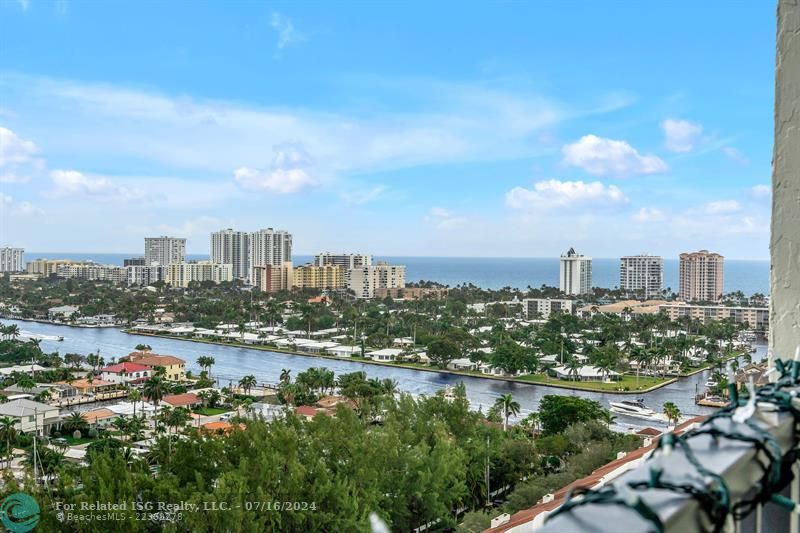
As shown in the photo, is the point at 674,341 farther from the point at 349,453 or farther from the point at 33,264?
the point at 33,264

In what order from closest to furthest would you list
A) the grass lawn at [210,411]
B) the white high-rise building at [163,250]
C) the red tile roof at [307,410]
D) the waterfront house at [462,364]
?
the red tile roof at [307,410] → the grass lawn at [210,411] → the waterfront house at [462,364] → the white high-rise building at [163,250]

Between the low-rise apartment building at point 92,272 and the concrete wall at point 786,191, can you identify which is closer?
the concrete wall at point 786,191

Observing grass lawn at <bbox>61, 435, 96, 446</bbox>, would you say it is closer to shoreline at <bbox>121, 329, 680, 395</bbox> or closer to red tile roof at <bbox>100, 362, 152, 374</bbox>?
red tile roof at <bbox>100, 362, 152, 374</bbox>

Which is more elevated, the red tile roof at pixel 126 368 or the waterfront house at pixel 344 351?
the red tile roof at pixel 126 368

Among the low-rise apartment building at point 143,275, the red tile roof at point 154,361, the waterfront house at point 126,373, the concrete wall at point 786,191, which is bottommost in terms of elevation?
the waterfront house at point 126,373

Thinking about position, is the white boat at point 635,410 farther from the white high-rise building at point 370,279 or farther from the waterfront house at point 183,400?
the white high-rise building at point 370,279

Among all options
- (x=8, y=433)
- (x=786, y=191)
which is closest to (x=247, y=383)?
(x=8, y=433)

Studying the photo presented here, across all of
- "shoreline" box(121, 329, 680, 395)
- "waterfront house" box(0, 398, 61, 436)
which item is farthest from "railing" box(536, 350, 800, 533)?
"shoreline" box(121, 329, 680, 395)

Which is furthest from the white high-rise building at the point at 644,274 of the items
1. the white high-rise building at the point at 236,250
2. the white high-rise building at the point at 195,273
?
the white high-rise building at the point at 236,250
